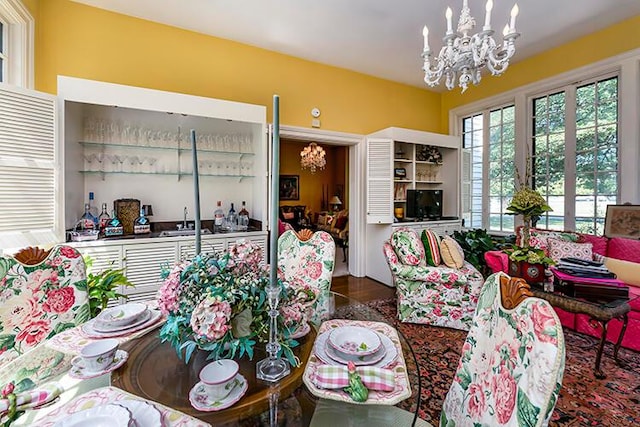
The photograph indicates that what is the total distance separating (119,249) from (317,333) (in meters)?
2.10

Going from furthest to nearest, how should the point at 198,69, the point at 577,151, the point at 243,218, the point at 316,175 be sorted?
the point at 316,175 < the point at 577,151 < the point at 243,218 < the point at 198,69

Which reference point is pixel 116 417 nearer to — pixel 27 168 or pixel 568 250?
pixel 27 168

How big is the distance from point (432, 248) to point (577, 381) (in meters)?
1.42

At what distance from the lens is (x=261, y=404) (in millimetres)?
820

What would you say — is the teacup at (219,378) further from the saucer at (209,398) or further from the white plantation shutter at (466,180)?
the white plantation shutter at (466,180)

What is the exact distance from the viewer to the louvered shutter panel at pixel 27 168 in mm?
1933

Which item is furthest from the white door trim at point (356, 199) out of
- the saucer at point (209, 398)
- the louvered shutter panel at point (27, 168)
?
the saucer at point (209, 398)

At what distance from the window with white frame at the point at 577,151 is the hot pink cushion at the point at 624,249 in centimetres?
50

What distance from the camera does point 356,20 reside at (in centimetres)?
295

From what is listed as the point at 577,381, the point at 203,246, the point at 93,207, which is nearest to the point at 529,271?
the point at 577,381

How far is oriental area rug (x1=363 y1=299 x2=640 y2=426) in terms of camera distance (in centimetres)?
161

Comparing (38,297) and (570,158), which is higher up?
(570,158)

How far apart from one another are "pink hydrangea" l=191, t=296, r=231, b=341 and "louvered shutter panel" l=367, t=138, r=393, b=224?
128 inches

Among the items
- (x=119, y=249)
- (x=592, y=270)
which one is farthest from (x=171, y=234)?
(x=592, y=270)
